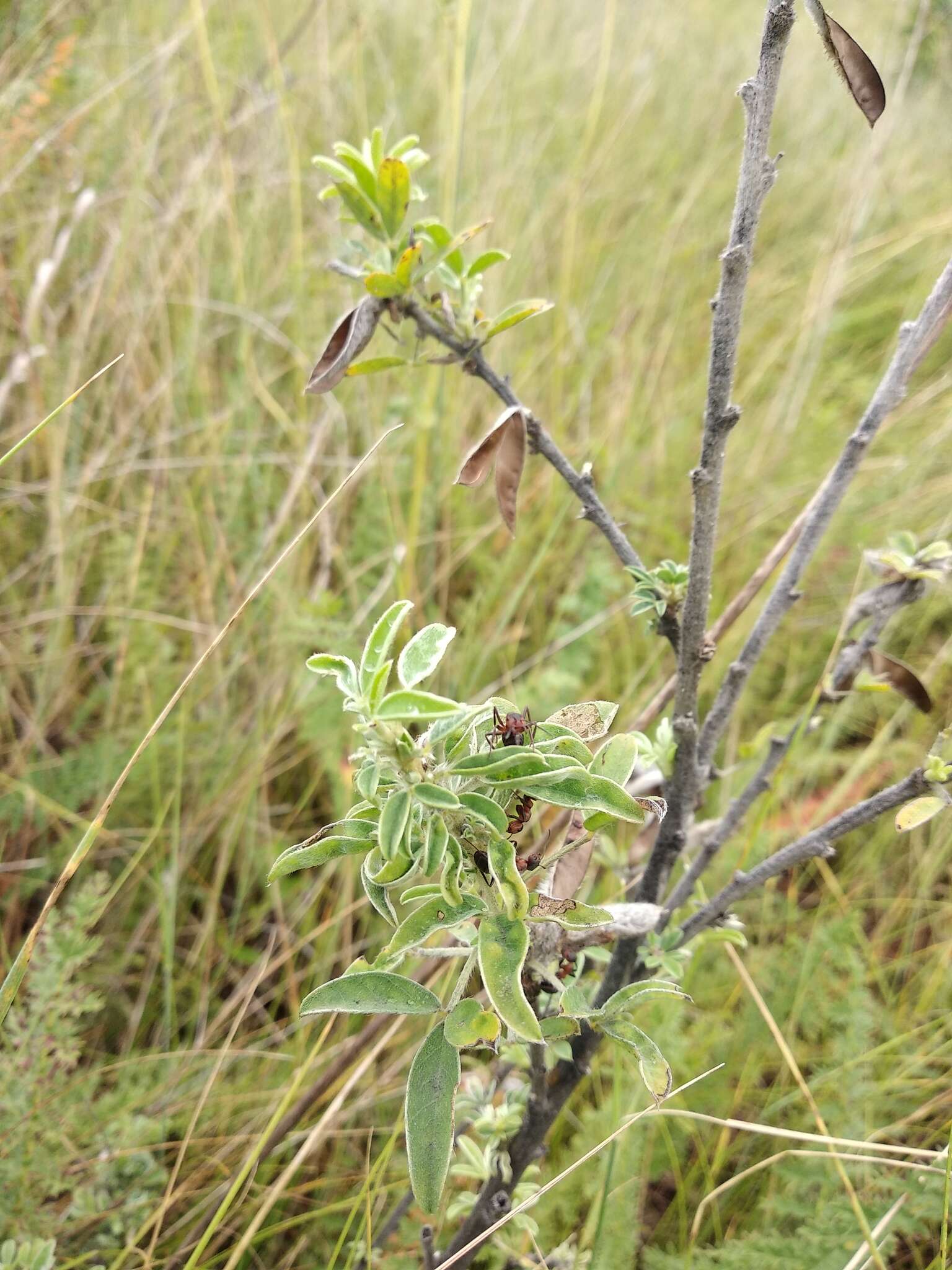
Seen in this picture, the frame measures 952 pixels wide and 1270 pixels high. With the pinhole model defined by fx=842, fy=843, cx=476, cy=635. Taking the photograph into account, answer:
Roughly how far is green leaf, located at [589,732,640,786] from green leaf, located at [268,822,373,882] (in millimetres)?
214

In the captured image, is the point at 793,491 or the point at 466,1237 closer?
the point at 466,1237

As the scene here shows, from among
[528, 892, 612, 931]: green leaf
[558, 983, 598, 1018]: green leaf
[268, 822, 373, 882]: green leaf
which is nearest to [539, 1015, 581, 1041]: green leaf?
[558, 983, 598, 1018]: green leaf

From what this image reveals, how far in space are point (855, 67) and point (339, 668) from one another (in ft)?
1.81

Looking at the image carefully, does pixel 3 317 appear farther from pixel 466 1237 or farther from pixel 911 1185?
pixel 911 1185

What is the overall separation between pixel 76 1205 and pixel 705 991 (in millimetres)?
1003

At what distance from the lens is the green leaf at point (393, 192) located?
2.59 feet

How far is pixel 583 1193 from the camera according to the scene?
3.90 feet

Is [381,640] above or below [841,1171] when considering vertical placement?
above

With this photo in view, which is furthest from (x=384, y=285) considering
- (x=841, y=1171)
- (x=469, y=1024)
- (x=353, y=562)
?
(x=353, y=562)

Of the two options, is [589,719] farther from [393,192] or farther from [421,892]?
[393,192]

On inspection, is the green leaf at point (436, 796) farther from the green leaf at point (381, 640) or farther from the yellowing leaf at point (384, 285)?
the yellowing leaf at point (384, 285)

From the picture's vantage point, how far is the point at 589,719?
29.5 inches

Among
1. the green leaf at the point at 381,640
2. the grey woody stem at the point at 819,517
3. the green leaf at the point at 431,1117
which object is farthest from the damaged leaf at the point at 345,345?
the green leaf at the point at 431,1117

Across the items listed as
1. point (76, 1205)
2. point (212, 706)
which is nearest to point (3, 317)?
point (212, 706)
